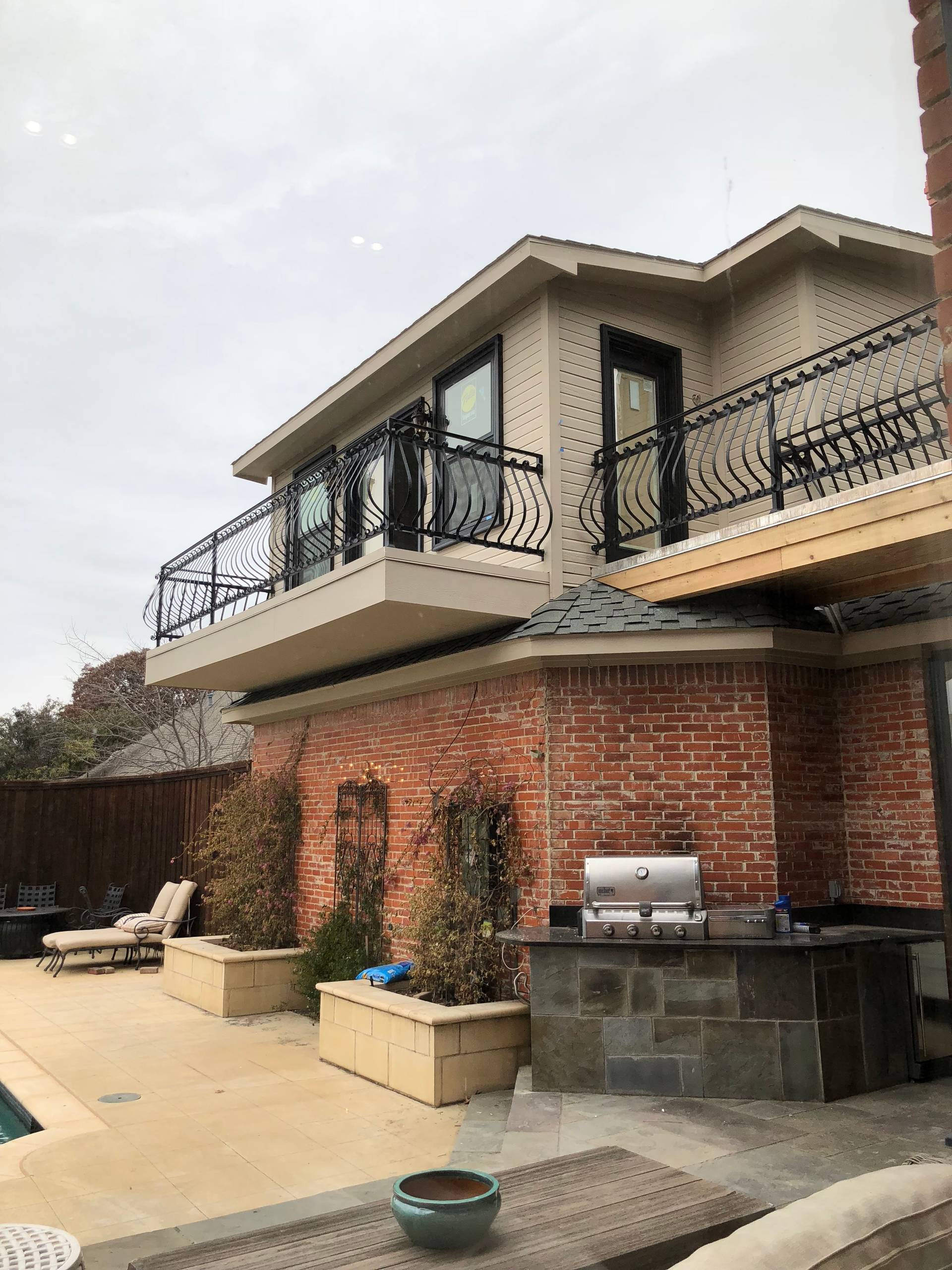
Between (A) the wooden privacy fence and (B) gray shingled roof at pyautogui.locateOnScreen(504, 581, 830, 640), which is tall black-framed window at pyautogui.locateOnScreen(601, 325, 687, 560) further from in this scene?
(A) the wooden privacy fence

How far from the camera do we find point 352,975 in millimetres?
8148

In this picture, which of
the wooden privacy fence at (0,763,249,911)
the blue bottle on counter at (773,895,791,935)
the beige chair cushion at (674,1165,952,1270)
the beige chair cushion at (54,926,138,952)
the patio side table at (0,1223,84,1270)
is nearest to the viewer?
the beige chair cushion at (674,1165,952,1270)

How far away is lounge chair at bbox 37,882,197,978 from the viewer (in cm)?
1084

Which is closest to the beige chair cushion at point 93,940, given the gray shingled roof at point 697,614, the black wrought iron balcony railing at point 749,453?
the gray shingled roof at point 697,614

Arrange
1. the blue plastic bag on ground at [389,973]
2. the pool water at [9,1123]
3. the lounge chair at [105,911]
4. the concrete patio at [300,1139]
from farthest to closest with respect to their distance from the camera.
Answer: the lounge chair at [105,911] < the blue plastic bag on ground at [389,973] < the pool water at [9,1123] < the concrete patio at [300,1139]

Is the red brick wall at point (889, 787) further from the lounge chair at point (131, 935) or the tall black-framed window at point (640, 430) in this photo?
the lounge chair at point (131, 935)

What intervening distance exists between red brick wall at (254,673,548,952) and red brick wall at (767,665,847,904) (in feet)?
5.13

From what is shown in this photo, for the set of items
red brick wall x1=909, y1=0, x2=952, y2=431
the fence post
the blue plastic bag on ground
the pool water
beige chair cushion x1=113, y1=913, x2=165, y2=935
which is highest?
the fence post

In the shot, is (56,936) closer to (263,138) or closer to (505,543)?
(505,543)

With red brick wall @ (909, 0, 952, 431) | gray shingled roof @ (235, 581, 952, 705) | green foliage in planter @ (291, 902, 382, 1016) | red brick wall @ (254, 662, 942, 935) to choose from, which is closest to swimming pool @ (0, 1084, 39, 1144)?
green foliage in planter @ (291, 902, 382, 1016)

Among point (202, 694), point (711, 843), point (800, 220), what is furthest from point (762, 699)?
point (202, 694)

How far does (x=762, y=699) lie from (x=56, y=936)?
336 inches

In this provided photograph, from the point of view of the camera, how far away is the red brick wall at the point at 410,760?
6.73 m

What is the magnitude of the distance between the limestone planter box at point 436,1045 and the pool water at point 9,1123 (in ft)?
6.80
